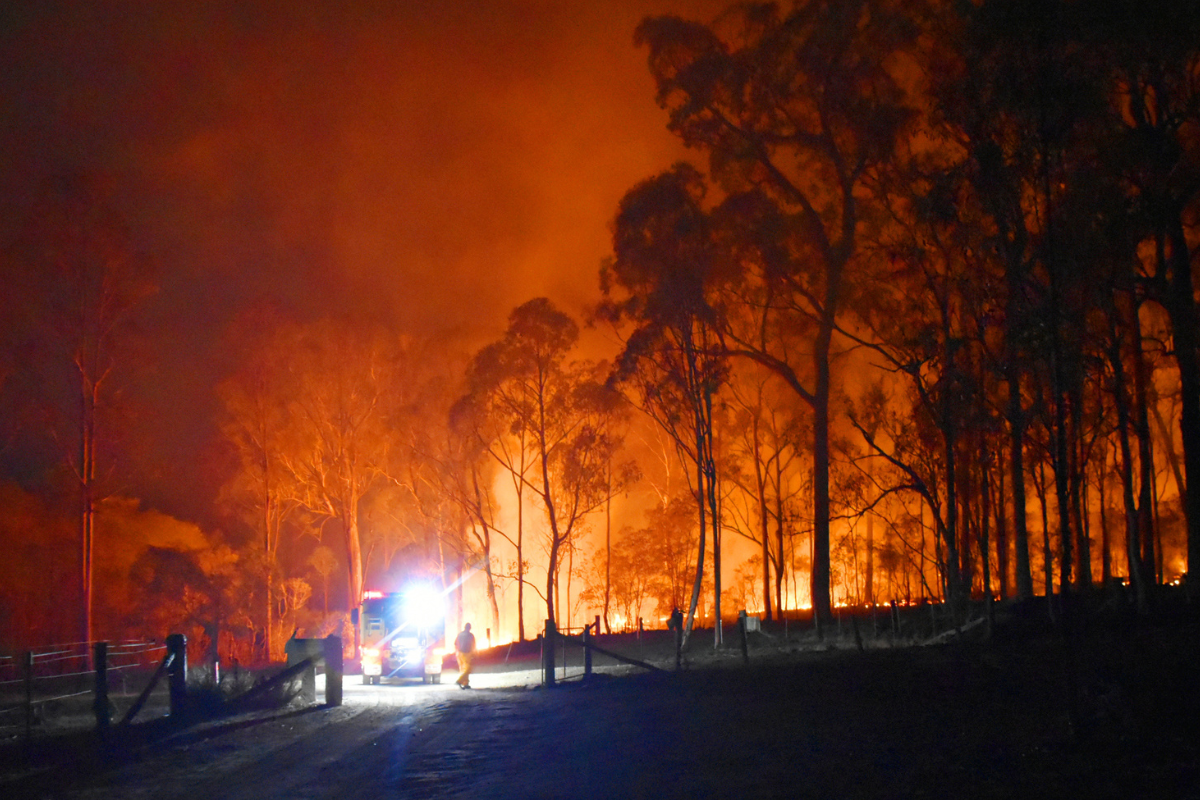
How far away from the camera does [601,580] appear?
5078cm

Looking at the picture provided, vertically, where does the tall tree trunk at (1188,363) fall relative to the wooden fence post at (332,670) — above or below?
above

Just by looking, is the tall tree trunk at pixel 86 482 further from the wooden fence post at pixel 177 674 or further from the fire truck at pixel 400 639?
the wooden fence post at pixel 177 674

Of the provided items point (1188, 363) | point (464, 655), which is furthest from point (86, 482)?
point (1188, 363)

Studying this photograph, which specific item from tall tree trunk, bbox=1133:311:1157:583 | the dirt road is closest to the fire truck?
the dirt road

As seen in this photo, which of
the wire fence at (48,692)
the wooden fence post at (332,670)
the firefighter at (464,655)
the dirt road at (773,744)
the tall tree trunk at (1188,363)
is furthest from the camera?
the firefighter at (464,655)

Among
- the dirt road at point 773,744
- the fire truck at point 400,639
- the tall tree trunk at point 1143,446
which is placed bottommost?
the fire truck at point 400,639

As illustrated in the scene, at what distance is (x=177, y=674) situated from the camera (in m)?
14.7

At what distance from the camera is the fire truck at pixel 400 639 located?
2905 centimetres

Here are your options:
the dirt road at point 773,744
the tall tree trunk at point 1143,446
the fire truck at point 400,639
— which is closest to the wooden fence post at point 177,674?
the dirt road at point 773,744

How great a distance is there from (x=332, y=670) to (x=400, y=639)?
41.6ft

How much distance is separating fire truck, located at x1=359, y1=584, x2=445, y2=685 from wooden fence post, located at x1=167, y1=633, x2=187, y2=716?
47.5 ft

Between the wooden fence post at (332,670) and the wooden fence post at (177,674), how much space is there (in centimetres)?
268

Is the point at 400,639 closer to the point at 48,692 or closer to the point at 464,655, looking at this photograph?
the point at 464,655

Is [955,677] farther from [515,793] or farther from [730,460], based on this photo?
[730,460]
